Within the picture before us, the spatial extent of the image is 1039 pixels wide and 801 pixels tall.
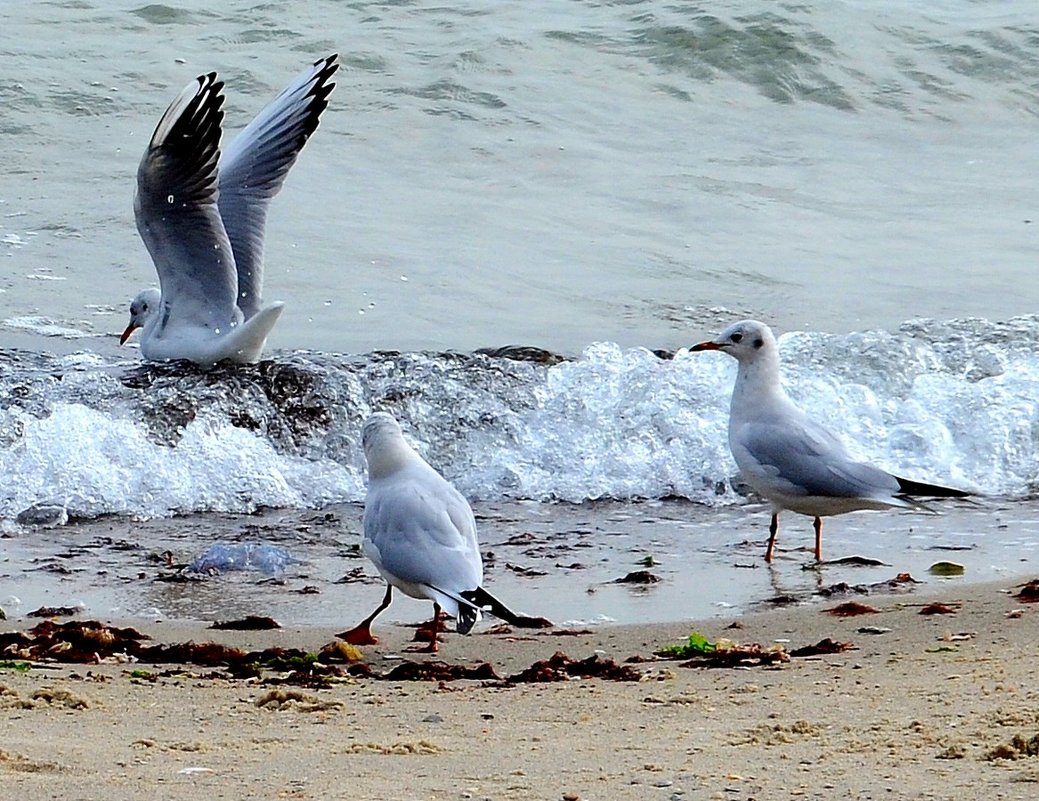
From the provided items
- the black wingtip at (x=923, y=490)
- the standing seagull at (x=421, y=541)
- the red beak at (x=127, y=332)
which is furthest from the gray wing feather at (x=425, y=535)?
the red beak at (x=127, y=332)

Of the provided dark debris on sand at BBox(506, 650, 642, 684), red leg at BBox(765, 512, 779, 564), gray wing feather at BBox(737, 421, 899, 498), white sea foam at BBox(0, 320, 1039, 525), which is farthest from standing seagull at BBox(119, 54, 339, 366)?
dark debris on sand at BBox(506, 650, 642, 684)

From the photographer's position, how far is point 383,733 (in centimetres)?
316

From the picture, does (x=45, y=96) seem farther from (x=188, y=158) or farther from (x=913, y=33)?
(x=913, y=33)

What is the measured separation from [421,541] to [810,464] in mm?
1767

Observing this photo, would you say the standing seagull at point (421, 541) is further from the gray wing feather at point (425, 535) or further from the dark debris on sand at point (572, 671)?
the dark debris on sand at point (572, 671)

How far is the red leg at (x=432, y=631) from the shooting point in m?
4.29

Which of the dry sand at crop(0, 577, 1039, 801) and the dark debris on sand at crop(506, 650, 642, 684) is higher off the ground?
the dry sand at crop(0, 577, 1039, 801)

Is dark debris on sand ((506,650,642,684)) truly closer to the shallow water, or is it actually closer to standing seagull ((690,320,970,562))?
the shallow water

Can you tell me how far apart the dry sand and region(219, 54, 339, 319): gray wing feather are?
4.72m

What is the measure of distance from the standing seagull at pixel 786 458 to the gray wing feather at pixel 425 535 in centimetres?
148

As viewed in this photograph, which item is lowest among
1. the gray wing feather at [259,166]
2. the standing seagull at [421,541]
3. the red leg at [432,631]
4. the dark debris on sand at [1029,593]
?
the red leg at [432,631]

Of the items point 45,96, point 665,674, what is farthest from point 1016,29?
point 665,674

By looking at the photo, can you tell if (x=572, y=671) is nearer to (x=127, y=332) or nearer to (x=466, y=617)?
(x=466, y=617)

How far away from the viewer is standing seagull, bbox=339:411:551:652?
413 centimetres
